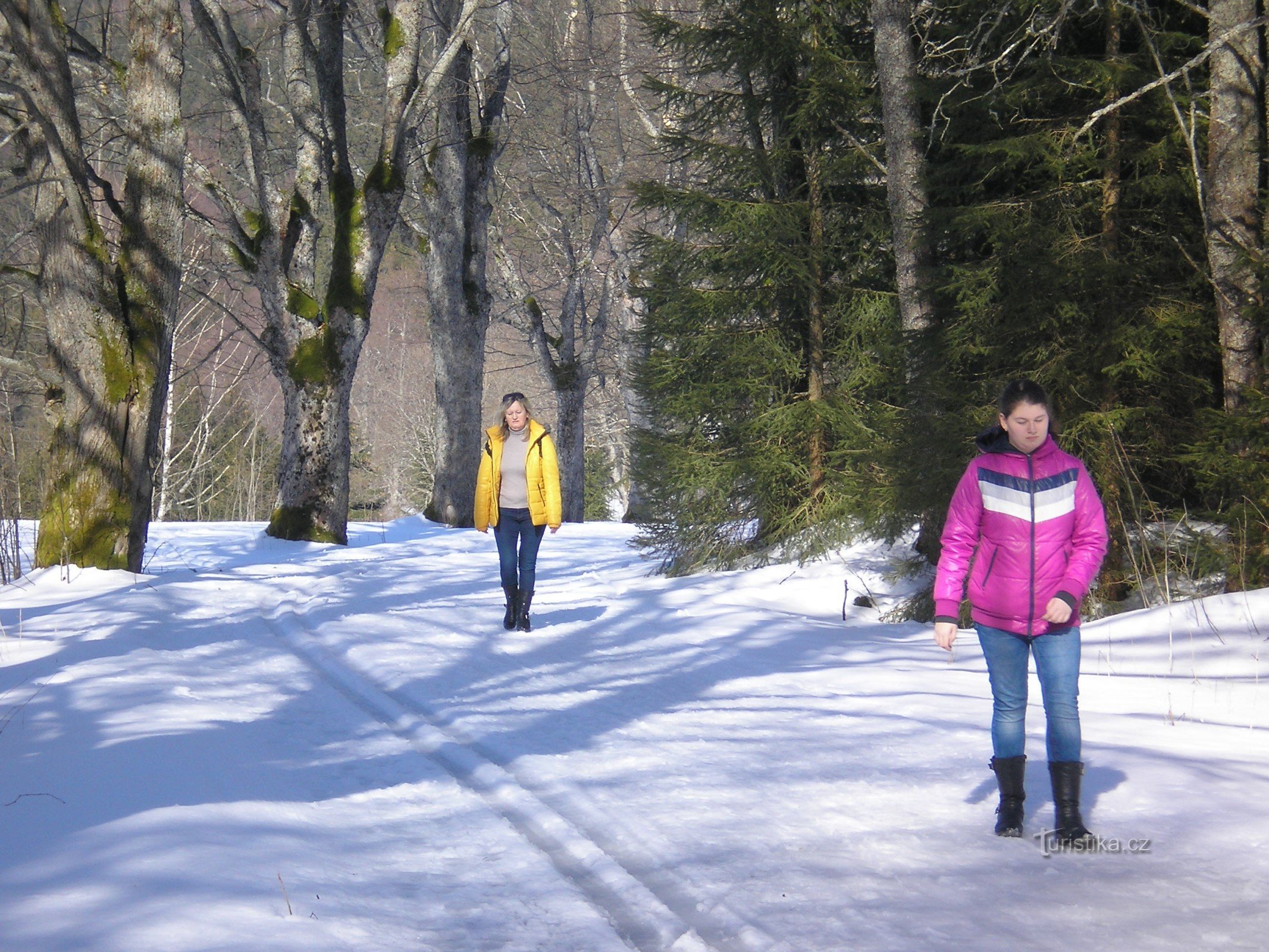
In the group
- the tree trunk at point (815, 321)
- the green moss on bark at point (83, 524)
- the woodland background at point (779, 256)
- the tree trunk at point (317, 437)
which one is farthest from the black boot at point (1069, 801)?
the tree trunk at point (317, 437)

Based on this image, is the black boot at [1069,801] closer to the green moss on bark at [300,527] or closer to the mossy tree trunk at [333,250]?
the mossy tree trunk at [333,250]

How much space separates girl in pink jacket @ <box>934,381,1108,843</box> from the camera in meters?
4.02

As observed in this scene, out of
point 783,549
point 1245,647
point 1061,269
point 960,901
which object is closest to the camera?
point 960,901

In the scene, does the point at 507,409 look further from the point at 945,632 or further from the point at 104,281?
the point at 945,632

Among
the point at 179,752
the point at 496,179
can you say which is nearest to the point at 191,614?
the point at 179,752

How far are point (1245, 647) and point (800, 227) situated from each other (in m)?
7.03

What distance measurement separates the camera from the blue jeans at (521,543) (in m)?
8.73

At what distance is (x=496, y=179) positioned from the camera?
2548cm

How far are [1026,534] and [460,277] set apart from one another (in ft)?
55.2

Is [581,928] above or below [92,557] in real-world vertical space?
below

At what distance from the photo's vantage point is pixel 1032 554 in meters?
4.03

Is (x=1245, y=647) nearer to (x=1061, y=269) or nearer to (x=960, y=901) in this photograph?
(x=1061, y=269)

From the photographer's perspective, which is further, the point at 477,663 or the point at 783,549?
the point at 783,549

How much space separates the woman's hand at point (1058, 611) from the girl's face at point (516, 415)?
5.42 m
